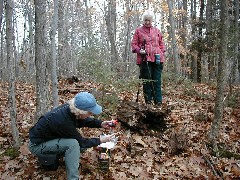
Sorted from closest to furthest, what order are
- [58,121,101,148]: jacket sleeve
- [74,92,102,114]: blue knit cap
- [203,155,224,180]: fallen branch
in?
[74,92,102,114]: blue knit cap, [58,121,101,148]: jacket sleeve, [203,155,224,180]: fallen branch

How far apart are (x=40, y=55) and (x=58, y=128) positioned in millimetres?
1606

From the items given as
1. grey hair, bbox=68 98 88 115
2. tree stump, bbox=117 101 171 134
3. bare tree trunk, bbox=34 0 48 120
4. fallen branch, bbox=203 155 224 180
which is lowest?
fallen branch, bbox=203 155 224 180

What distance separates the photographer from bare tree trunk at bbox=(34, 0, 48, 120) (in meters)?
5.14

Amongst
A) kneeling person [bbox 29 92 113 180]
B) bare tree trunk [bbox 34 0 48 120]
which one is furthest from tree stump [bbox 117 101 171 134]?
kneeling person [bbox 29 92 113 180]

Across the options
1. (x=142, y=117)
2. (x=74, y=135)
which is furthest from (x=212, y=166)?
(x=74, y=135)

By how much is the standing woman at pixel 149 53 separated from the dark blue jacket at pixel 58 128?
296 centimetres

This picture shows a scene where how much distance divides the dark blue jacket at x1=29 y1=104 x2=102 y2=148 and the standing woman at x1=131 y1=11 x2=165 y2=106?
2.96m

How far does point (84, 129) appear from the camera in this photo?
6.09 metres

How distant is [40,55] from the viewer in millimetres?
5219

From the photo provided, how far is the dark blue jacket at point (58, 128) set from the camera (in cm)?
409

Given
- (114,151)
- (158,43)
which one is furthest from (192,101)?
(114,151)

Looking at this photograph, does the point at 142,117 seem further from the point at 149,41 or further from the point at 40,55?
the point at 40,55

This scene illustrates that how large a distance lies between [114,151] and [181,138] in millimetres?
1214

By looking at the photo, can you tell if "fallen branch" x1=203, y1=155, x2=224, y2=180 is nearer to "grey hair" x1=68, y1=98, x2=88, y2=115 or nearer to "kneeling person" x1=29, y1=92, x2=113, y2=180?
"kneeling person" x1=29, y1=92, x2=113, y2=180
